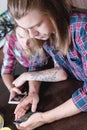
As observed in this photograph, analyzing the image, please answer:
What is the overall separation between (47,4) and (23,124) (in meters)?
0.46

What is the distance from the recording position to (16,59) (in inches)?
49.2

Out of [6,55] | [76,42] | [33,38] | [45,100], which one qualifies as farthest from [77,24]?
[6,55]

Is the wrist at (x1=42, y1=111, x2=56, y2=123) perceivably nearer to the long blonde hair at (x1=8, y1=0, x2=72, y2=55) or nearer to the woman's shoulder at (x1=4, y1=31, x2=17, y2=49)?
the long blonde hair at (x1=8, y1=0, x2=72, y2=55)

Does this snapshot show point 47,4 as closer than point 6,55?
Yes

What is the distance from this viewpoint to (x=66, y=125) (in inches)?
35.9

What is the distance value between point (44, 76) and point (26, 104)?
0.15 meters

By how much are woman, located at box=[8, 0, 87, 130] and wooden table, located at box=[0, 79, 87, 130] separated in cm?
2

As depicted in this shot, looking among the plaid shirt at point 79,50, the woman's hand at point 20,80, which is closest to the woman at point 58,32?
the plaid shirt at point 79,50

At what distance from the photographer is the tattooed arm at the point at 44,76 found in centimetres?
109

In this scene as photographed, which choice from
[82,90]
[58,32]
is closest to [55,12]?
[58,32]

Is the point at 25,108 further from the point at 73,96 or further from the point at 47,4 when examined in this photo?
the point at 47,4

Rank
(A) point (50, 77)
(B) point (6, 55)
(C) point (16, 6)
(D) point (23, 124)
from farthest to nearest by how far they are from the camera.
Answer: (B) point (6, 55) → (A) point (50, 77) → (D) point (23, 124) → (C) point (16, 6)

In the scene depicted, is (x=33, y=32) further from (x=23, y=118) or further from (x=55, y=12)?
(x=23, y=118)

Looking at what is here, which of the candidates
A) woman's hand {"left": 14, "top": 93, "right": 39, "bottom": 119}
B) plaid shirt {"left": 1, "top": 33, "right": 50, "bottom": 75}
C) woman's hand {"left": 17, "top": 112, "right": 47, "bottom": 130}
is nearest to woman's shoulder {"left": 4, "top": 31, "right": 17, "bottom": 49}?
plaid shirt {"left": 1, "top": 33, "right": 50, "bottom": 75}
